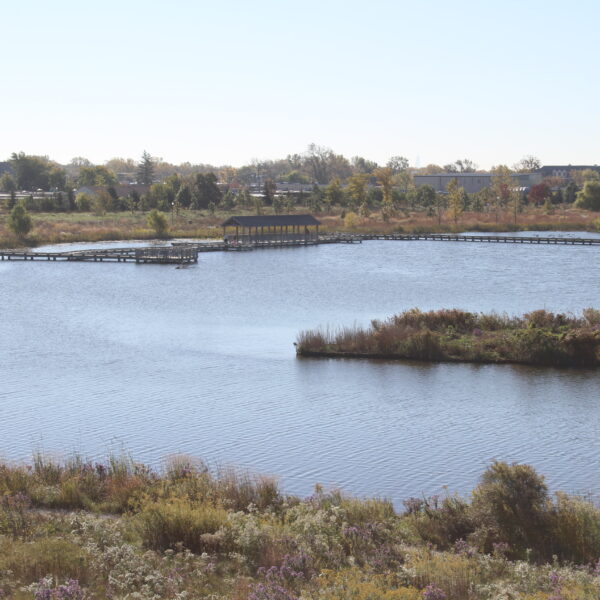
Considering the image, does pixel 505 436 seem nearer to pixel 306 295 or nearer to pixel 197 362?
pixel 197 362

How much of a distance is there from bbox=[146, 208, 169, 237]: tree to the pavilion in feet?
26.1

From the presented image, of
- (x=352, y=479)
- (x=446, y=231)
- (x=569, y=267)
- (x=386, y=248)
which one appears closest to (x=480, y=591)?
(x=352, y=479)

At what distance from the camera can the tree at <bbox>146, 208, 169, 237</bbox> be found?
115 metres

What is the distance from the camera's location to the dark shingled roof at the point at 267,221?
348ft

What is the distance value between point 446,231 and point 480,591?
11895 cm

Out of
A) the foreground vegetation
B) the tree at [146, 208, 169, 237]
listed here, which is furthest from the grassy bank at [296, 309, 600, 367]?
the tree at [146, 208, 169, 237]

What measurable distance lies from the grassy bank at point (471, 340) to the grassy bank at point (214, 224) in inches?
2831

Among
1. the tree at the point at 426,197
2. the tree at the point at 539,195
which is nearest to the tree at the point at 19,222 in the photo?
the tree at the point at 426,197

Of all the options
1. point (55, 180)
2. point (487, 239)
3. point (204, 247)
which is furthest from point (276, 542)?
point (55, 180)

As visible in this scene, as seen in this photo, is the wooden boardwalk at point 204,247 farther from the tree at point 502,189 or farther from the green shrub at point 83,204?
the tree at point 502,189

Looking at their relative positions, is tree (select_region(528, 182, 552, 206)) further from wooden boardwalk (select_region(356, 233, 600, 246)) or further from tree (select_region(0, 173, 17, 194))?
tree (select_region(0, 173, 17, 194))

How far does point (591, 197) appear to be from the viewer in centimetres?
15412

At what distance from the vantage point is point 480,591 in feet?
43.0

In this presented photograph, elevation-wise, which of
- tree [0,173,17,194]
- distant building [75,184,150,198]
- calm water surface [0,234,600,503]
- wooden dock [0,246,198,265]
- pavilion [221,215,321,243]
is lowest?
calm water surface [0,234,600,503]
